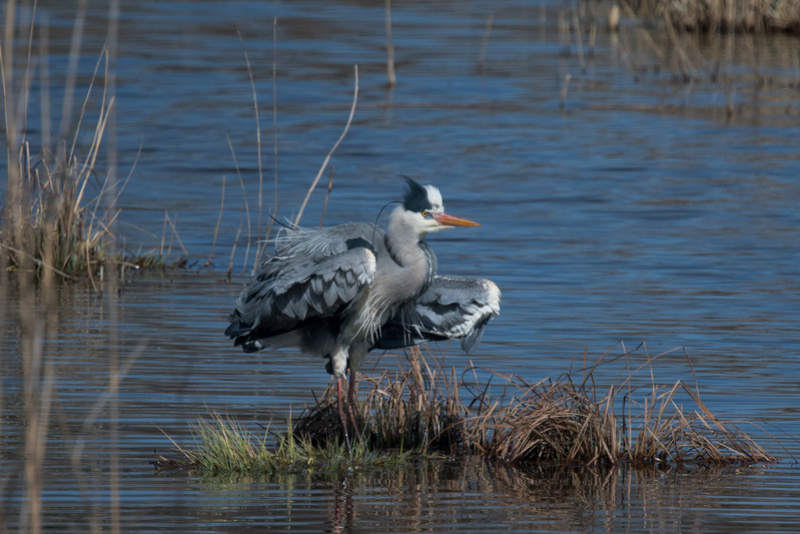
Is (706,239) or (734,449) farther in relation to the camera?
(706,239)

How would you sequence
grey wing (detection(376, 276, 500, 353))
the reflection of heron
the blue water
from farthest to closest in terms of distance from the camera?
grey wing (detection(376, 276, 500, 353)) < the reflection of heron < the blue water

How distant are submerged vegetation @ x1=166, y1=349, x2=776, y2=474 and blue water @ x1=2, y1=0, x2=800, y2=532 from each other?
150mm

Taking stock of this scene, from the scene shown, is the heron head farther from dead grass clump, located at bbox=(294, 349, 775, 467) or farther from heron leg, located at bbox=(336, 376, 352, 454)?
heron leg, located at bbox=(336, 376, 352, 454)

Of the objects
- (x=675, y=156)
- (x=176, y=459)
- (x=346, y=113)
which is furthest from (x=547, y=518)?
(x=346, y=113)

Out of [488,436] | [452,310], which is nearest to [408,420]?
[488,436]

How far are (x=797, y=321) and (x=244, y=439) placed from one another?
4653 millimetres

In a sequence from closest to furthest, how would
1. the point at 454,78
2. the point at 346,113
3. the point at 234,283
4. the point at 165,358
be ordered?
the point at 165,358, the point at 234,283, the point at 346,113, the point at 454,78

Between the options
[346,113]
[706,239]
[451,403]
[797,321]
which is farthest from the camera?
[346,113]

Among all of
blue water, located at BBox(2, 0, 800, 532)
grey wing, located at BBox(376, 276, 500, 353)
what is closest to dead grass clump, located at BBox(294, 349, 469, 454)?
grey wing, located at BBox(376, 276, 500, 353)

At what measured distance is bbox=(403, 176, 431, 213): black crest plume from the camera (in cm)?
588

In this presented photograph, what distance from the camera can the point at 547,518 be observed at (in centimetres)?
520

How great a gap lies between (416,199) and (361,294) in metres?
0.47

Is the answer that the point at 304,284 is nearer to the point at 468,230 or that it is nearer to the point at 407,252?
the point at 407,252

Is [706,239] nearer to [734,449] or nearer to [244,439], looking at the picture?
[734,449]
